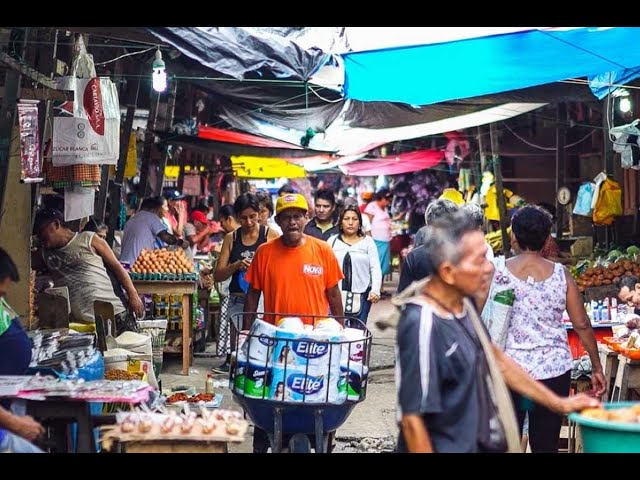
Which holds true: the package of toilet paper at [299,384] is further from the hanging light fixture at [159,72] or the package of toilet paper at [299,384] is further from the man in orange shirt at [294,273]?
the hanging light fixture at [159,72]

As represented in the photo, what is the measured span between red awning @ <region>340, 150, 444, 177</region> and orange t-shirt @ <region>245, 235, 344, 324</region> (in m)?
16.7

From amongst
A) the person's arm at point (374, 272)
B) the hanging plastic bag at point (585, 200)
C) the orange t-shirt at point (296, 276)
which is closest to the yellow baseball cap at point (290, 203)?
the orange t-shirt at point (296, 276)

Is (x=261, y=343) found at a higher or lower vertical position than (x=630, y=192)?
lower

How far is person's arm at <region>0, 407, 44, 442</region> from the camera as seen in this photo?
Answer: 5176 millimetres

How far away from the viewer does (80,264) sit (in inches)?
364

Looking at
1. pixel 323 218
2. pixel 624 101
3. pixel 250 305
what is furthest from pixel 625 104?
pixel 250 305

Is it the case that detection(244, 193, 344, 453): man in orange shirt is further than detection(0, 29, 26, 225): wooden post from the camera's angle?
No

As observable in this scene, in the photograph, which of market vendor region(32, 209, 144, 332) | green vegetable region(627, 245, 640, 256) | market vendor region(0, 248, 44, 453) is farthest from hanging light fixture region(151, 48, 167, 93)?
green vegetable region(627, 245, 640, 256)

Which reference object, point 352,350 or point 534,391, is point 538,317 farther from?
point 534,391

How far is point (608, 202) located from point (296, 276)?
810cm

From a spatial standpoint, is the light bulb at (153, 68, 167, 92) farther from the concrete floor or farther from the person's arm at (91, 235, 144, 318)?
the concrete floor

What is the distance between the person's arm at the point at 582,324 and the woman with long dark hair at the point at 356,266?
4.10 metres

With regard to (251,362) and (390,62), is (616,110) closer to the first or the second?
(390,62)
